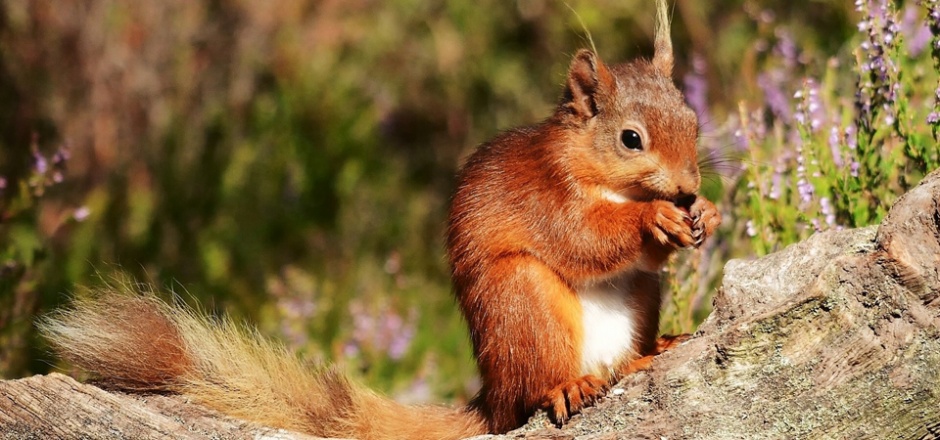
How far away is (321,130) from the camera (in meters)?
6.51

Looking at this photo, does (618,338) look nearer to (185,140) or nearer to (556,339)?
(556,339)

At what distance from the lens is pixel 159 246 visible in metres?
5.39

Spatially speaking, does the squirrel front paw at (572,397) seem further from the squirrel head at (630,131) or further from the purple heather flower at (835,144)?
the purple heather flower at (835,144)

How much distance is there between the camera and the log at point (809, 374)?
2467mm

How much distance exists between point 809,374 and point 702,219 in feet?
1.93

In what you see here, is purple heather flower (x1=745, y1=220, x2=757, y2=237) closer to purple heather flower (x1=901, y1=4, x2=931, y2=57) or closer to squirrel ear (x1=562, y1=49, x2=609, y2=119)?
squirrel ear (x1=562, y1=49, x2=609, y2=119)

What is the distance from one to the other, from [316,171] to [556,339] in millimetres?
3491

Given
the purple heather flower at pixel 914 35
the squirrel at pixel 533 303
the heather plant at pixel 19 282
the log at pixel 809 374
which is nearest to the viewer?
the log at pixel 809 374

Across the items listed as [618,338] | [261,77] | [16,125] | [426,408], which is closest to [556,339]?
[618,338]

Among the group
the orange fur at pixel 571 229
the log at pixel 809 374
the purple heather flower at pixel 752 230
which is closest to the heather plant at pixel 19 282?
the log at pixel 809 374

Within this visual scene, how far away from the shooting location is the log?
2.47 metres

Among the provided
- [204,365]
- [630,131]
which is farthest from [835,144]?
[204,365]

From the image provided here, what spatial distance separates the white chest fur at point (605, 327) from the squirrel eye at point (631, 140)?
→ 359mm

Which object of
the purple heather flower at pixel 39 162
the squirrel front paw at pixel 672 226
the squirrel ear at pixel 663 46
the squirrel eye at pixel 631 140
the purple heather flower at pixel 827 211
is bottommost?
the purple heather flower at pixel 39 162
